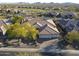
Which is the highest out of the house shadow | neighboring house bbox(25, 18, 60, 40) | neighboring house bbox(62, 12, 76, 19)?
neighboring house bbox(62, 12, 76, 19)

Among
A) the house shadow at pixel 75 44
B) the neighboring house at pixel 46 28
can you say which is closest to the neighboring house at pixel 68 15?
the neighboring house at pixel 46 28

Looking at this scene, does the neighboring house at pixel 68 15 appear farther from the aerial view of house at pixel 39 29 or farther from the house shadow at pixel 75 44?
Answer: the house shadow at pixel 75 44

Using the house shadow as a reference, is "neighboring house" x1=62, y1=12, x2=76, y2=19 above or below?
above

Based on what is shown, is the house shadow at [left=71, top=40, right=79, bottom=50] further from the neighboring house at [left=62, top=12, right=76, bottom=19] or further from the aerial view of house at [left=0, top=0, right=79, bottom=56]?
the neighboring house at [left=62, top=12, right=76, bottom=19]

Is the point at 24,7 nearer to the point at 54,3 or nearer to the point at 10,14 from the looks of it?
the point at 10,14

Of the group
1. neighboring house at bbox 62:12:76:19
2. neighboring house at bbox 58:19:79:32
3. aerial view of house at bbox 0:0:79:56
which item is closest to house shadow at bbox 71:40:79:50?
aerial view of house at bbox 0:0:79:56

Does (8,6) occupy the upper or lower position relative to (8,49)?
upper

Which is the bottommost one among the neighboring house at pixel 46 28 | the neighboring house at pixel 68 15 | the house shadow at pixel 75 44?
the house shadow at pixel 75 44

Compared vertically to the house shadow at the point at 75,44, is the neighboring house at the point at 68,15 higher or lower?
higher

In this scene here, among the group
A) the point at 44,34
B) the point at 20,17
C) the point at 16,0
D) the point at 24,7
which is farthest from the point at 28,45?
the point at 16,0
